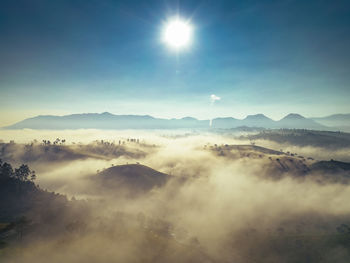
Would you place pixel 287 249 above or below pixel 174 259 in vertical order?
below

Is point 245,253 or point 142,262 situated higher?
point 142,262

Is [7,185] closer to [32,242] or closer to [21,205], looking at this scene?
[21,205]

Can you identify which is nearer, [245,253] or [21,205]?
[21,205]

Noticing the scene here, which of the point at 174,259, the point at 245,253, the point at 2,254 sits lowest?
the point at 245,253

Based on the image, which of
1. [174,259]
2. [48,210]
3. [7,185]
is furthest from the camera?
[7,185]

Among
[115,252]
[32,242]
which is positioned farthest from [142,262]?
[32,242]

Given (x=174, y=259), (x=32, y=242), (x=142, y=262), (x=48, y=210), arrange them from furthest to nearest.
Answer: (x=48, y=210) → (x=174, y=259) → (x=142, y=262) → (x=32, y=242)

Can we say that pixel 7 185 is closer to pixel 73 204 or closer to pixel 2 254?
pixel 73 204

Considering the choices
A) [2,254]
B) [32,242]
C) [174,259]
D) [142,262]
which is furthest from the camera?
[174,259]

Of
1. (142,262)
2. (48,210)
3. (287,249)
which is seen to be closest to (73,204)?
(48,210)
